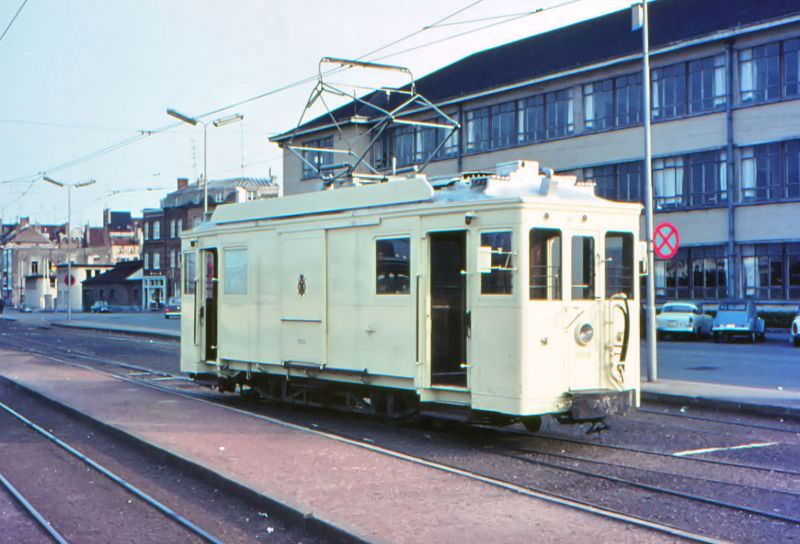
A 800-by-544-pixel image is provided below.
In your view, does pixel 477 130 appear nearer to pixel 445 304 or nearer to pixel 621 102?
pixel 621 102

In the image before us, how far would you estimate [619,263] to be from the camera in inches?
468

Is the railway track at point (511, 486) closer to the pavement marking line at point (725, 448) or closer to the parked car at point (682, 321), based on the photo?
the pavement marking line at point (725, 448)

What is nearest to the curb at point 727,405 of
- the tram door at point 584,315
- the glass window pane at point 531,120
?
the tram door at point 584,315

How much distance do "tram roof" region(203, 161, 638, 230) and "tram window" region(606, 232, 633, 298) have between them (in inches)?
21.3

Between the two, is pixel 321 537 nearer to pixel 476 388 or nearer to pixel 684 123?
pixel 476 388

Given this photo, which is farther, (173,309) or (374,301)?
(173,309)

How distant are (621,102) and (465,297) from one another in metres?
34.5

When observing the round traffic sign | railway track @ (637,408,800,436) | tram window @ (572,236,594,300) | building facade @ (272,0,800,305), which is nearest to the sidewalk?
railway track @ (637,408,800,436)

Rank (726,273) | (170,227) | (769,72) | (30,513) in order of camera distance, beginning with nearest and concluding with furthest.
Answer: (30,513) < (769,72) < (726,273) < (170,227)

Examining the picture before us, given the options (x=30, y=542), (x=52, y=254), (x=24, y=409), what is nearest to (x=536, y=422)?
(x=30, y=542)

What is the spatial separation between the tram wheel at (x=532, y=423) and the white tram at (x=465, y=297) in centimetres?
3

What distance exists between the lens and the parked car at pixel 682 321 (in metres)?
37.3

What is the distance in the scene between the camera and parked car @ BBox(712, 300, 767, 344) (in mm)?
35938

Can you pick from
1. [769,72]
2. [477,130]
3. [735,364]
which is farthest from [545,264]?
[477,130]
